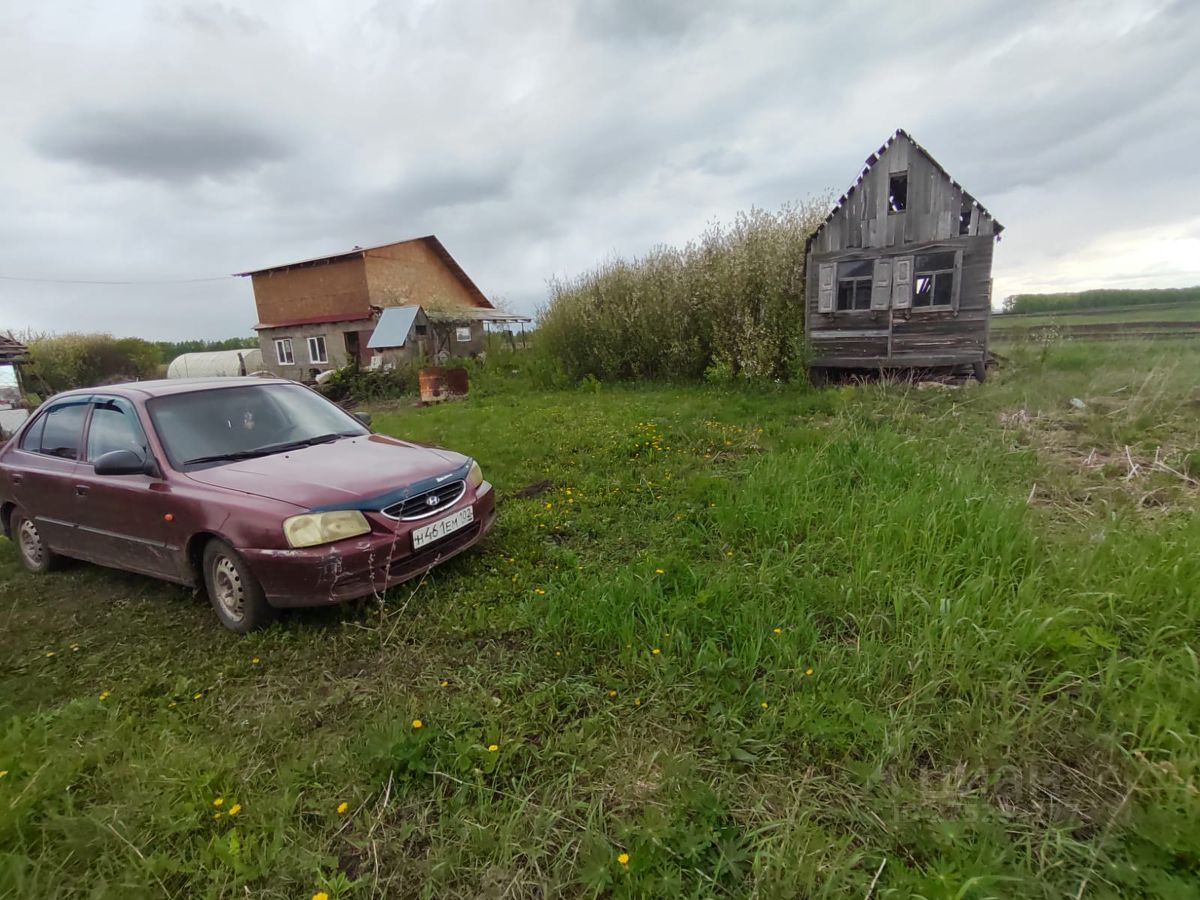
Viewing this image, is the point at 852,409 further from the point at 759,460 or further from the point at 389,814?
the point at 389,814

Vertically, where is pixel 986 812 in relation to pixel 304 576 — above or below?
below

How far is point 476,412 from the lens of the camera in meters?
10.8

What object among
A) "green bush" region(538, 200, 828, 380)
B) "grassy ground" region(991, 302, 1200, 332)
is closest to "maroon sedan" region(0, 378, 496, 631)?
"green bush" region(538, 200, 828, 380)

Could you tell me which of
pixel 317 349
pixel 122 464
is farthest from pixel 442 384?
pixel 317 349

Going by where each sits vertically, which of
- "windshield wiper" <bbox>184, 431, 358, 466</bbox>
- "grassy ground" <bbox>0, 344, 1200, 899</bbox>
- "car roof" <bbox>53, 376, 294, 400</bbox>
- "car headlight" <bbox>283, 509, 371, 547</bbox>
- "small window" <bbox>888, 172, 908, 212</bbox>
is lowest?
"grassy ground" <bbox>0, 344, 1200, 899</bbox>

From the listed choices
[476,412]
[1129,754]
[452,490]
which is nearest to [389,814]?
[452,490]

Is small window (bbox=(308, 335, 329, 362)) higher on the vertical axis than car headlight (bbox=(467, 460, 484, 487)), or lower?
higher

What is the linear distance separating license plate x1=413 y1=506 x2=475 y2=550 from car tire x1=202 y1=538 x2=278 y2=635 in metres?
0.90

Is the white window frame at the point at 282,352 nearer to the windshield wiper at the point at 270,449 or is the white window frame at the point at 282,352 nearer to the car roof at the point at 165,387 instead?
the car roof at the point at 165,387

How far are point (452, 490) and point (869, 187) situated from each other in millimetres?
10196

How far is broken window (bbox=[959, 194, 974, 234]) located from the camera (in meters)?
9.26

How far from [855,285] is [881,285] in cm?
47

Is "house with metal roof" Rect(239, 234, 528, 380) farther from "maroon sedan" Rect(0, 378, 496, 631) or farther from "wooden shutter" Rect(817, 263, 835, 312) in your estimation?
"maroon sedan" Rect(0, 378, 496, 631)

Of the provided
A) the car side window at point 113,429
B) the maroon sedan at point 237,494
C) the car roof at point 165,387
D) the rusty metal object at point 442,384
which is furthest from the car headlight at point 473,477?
the rusty metal object at point 442,384
